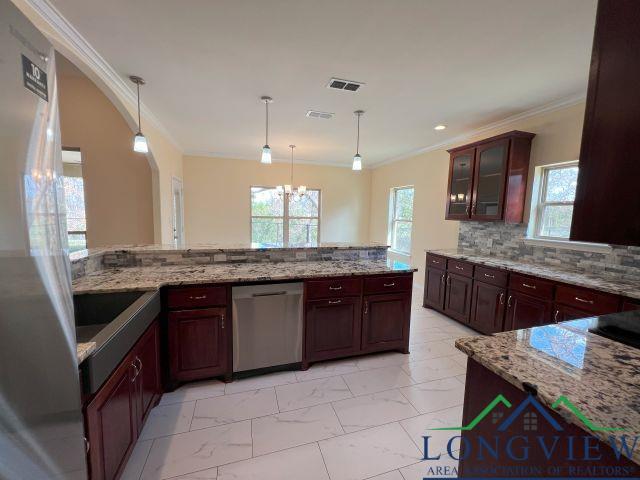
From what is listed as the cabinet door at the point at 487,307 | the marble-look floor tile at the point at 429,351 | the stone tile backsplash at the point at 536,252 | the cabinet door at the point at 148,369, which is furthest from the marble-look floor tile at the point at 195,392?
the stone tile backsplash at the point at 536,252

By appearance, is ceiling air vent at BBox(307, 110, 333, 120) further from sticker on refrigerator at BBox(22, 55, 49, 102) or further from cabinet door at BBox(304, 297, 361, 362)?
sticker on refrigerator at BBox(22, 55, 49, 102)

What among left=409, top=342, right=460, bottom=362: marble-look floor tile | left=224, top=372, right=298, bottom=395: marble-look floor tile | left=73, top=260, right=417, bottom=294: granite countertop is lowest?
left=224, top=372, right=298, bottom=395: marble-look floor tile

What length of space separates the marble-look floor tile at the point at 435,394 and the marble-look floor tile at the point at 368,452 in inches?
13.5

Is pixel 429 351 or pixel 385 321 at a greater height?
pixel 385 321

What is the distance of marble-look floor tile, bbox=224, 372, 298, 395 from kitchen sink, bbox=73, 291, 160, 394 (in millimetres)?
857

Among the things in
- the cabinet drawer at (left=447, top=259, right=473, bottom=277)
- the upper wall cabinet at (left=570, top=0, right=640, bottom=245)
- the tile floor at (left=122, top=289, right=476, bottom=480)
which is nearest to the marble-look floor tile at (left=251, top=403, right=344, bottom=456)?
the tile floor at (left=122, top=289, right=476, bottom=480)

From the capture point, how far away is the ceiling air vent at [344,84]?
8.48 ft

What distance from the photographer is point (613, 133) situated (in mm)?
803

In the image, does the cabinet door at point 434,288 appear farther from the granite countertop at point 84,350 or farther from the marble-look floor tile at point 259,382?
the granite countertop at point 84,350

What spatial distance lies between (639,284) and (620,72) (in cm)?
250

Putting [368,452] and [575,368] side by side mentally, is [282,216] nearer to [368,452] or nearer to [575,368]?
[368,452]

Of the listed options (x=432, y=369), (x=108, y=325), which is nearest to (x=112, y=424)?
(x=108, y=325)

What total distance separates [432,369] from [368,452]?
1172 millimetres

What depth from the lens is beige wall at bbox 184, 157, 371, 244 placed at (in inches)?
233
